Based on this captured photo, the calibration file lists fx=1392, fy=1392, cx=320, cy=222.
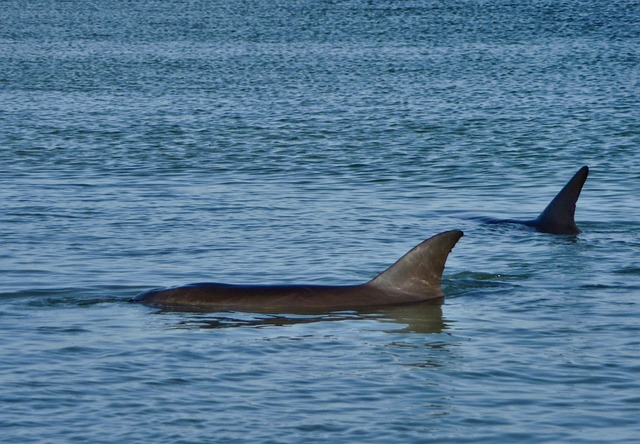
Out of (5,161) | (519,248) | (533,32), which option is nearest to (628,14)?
(533,32)

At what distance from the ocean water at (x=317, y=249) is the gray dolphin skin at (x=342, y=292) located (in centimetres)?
24

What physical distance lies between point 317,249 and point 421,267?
388cm

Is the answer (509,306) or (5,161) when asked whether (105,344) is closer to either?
(509,306)

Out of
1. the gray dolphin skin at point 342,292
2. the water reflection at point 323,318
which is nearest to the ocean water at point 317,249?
the water reflection at point 323,318

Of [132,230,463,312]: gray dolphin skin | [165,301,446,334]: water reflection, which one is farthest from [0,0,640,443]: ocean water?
[132,230,463,312]: gray dolphin skin

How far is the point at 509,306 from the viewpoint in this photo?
47.3 feet

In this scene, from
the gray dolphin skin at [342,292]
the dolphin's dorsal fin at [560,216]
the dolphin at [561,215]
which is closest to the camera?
the gray dolphin skin at [342,292]

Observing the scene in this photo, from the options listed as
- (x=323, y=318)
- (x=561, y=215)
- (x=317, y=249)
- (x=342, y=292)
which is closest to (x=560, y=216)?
(x=561, y=215)

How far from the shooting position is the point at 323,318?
532 inches

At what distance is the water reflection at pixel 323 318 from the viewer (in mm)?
13359

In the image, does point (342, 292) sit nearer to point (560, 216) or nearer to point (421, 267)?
point (421, 267)

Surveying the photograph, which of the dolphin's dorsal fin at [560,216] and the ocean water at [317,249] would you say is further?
the dolphin's dorsal fin at [560,216]

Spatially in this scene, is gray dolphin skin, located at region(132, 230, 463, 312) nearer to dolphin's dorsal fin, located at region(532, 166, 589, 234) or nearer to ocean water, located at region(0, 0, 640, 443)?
ocean water, located at region(0, 0, 640, 443)

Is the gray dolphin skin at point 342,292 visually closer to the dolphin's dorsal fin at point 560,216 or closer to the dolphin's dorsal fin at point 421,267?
the dolphin's dorsal fin at point 421,267
